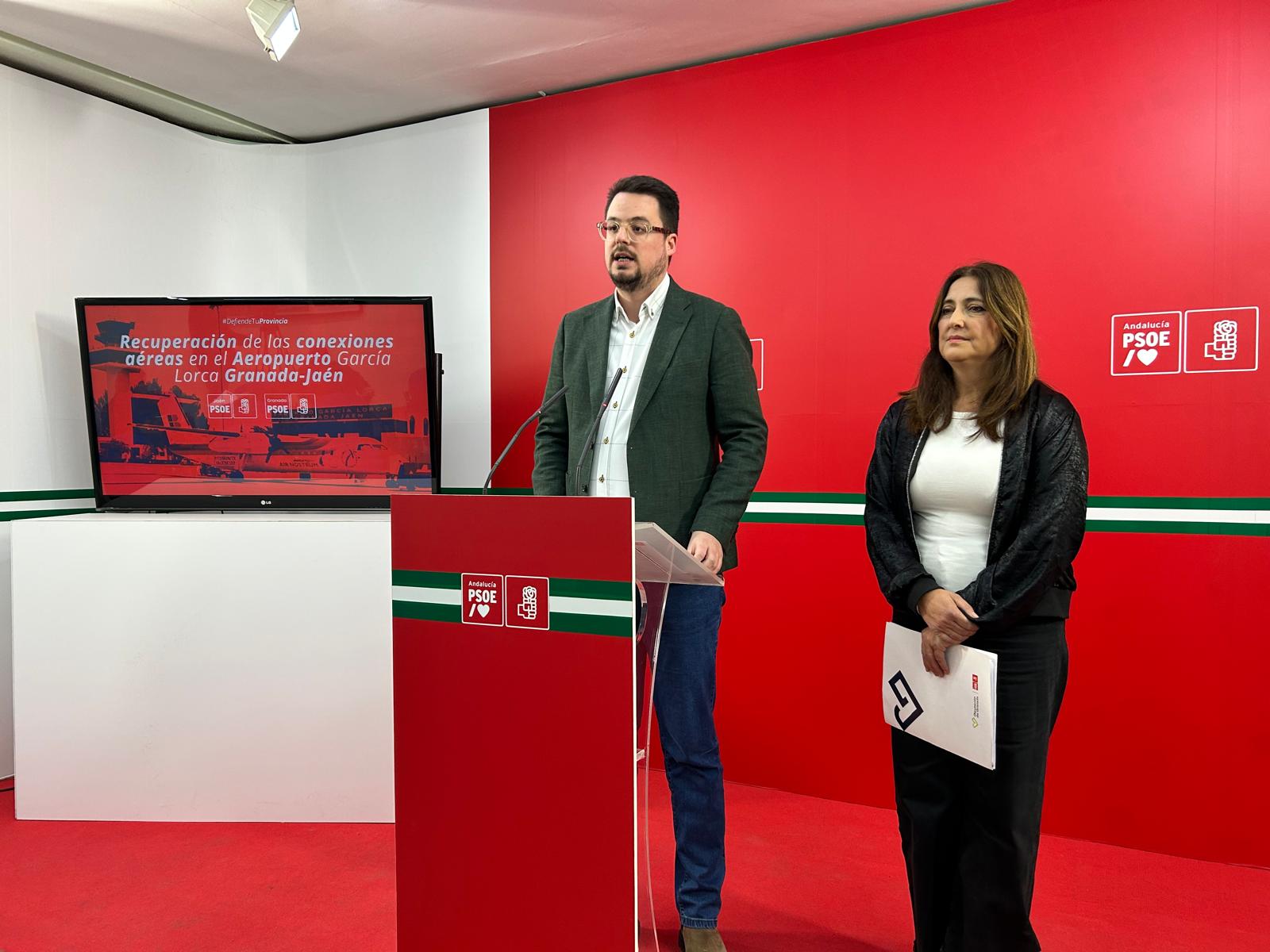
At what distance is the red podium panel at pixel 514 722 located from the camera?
1.47 meters

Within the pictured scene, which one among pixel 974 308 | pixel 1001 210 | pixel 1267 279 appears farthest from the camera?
pixel 1001 210

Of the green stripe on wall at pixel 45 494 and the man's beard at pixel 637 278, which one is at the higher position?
the man's beard at pixel 637 278

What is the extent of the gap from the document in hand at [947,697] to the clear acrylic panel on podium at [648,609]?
488mm

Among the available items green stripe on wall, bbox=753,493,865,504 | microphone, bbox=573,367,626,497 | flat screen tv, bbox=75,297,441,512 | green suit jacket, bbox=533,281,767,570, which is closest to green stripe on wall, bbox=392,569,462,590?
microphone, bbox=573,367,626,497

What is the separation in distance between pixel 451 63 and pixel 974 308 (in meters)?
2.56

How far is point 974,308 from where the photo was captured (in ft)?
A: 6.35

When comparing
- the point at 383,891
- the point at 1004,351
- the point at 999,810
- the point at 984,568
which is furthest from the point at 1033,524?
the point at 383,891

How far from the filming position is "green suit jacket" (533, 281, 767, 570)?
2.11 metres

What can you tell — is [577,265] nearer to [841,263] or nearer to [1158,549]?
[841,263]

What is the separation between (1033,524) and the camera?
182cm

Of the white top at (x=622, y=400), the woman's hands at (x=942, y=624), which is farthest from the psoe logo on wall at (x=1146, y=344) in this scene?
→ the white top at (x=622, y=400)

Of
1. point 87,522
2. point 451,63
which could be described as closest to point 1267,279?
point 451,63

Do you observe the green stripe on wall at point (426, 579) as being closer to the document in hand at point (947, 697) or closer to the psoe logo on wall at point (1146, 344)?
the document in hand at point (947, 697)

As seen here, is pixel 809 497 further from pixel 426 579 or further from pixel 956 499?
pixel 426 579
